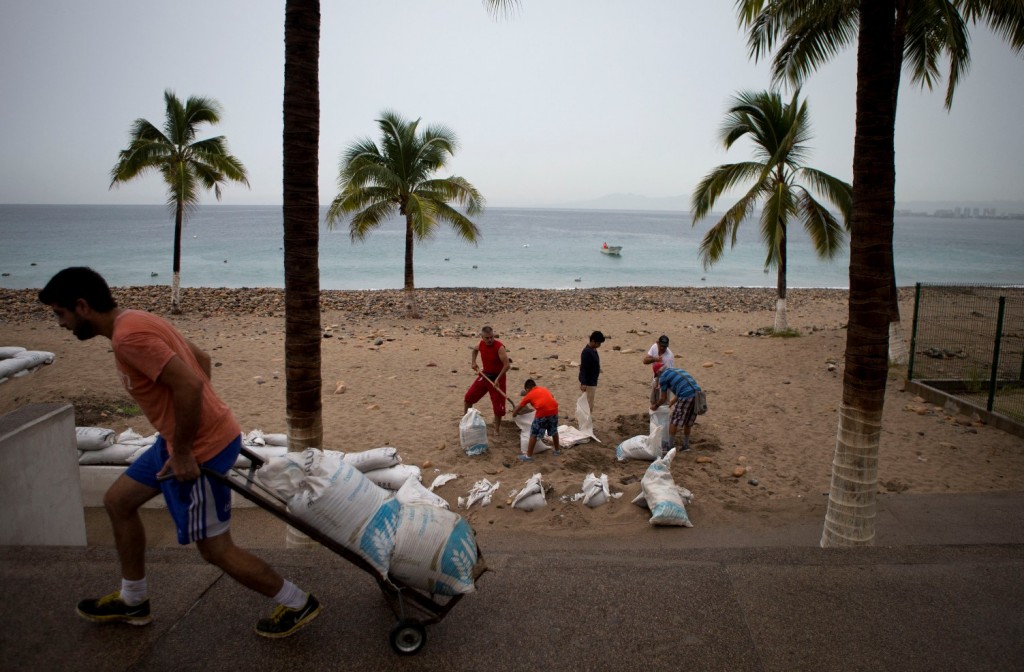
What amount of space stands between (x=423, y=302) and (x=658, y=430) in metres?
17.5

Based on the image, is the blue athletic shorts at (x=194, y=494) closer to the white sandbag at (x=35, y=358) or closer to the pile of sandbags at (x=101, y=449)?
the pile of sandbags at (x=101, y=449)

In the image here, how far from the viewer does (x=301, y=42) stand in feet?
14.7

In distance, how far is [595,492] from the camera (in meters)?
6.45

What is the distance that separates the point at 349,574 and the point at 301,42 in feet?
11.3

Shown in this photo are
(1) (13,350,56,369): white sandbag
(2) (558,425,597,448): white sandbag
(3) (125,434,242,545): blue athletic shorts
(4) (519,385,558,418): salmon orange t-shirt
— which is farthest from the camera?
(1) (13,350,56,369): white sandbag

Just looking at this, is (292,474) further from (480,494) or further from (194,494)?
(480,494)

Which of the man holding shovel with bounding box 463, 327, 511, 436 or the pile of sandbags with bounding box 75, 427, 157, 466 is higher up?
the man holding shovel with bounding box 463, 327, 511, 436

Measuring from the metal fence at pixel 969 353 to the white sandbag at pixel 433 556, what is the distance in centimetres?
851

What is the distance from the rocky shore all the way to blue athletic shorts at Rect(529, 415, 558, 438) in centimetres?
1344

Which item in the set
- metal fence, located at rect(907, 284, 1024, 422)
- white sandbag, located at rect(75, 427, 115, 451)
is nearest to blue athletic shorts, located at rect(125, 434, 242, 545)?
white sandbag, located at rect(75, 427, 115, 451)

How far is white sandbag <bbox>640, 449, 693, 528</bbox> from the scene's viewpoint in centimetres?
594

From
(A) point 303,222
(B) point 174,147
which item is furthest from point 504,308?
(A) point 303,222

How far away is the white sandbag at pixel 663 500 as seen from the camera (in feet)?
19.5

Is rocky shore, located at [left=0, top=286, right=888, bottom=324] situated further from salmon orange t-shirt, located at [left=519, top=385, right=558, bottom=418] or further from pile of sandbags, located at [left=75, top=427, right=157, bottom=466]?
pile of sandbags, located at [left=75, top=427, right=157, bottom=466]
